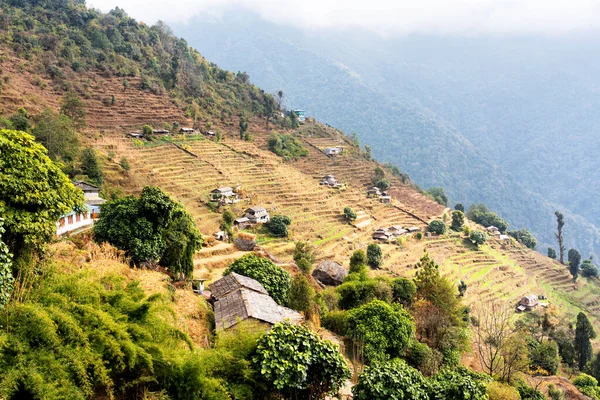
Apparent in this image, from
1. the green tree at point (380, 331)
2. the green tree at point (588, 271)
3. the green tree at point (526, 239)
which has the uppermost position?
the green tree at point (380, 331)

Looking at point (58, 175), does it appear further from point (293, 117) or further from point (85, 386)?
point (293, 117)

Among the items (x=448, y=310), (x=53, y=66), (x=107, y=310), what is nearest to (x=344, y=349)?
(x=448, y=310)

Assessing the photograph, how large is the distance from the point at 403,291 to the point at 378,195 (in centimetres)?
3825

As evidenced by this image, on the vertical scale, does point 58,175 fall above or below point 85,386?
above

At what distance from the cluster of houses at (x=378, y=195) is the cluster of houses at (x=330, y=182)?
4.70 metres

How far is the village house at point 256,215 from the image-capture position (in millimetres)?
37438

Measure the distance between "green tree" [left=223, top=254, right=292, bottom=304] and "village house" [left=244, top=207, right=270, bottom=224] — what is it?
21569 mm

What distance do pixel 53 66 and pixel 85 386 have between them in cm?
5621

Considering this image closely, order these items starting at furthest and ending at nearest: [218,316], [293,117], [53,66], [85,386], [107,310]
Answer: [293,117], [53,66], [218,316], [107,310], [85,386]

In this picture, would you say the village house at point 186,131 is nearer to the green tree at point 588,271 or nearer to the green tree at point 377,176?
the green tree at point 377,176

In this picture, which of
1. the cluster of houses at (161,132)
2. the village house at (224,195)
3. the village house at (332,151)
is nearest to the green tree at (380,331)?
the village house at (224,195)

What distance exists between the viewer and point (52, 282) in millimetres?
7172

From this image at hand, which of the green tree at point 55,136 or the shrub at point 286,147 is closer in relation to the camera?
the green tree at point 55,136

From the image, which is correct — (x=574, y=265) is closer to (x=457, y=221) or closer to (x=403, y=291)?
(x=457, y=221)
